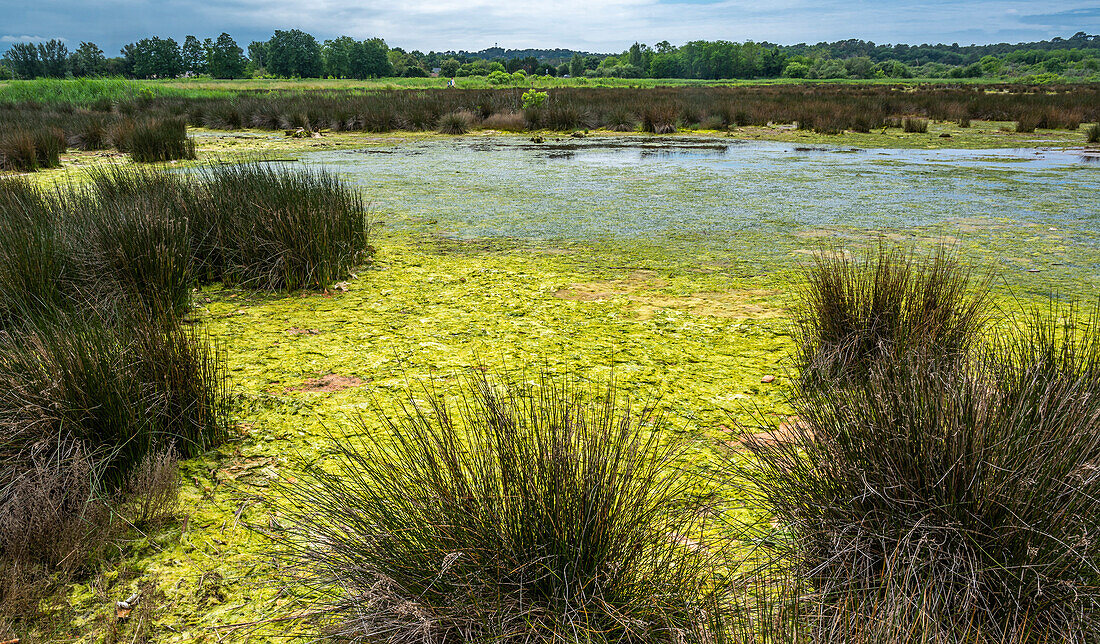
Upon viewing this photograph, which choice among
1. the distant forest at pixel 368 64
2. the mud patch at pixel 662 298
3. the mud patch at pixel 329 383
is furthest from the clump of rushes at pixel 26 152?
the distant forest at pixel 368 64

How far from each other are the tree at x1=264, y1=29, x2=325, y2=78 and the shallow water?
72.6 meters

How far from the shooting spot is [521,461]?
4.16 ft

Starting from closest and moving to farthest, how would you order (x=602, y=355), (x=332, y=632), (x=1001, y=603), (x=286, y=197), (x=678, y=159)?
(x=1001, y=603)
(x=332, y=632)
(x=602, y=355)
(x=286, y=197)
(x=678, y=159)

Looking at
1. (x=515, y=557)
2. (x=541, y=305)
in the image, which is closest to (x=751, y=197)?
(x=541, y=305)

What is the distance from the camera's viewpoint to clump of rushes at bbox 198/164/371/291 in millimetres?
3732

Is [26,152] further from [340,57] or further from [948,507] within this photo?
[340,57]

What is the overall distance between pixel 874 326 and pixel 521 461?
172 cm

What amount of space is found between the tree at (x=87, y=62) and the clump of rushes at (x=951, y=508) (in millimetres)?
85837

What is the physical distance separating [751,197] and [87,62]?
284ft

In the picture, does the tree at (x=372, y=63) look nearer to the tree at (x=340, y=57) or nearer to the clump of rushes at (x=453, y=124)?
the tree at (x=340, y=57)

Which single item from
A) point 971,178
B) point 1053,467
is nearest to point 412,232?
point 1053,467

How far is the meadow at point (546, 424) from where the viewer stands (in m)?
1.20

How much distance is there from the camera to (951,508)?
125 cm

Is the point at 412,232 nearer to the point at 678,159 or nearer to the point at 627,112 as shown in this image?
the point at 678,159
